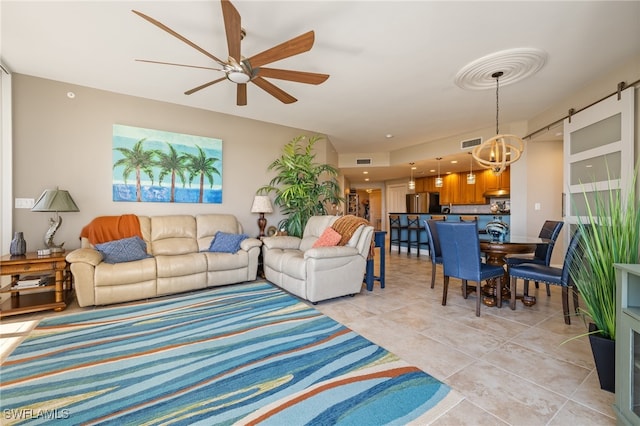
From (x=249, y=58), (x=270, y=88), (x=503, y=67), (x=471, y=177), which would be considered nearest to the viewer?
(x=249, y=58)

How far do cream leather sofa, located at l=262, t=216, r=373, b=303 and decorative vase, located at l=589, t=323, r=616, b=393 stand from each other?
6.73 feet

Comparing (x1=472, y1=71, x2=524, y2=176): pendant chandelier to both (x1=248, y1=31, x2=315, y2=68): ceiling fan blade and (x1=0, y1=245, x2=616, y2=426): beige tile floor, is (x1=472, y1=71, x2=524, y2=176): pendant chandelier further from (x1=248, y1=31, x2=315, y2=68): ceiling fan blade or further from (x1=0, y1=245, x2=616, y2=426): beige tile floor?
(x1=248, y1=31, x2=315, y2=68): ceiling fan blade

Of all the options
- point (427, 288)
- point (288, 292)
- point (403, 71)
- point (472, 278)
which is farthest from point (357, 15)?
point (427, 288)

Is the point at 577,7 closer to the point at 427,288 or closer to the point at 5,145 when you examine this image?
the point at 427,288

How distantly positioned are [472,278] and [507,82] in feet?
8.14

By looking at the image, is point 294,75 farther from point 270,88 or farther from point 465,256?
point 465,256

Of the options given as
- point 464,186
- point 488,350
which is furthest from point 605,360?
point 464,186

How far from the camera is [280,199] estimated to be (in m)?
4.90

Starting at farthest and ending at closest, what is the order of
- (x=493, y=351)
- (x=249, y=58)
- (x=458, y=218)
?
(x=458, y=218)
(x=249, y=58)
(x=493, y=351)

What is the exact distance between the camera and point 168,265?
124 inches

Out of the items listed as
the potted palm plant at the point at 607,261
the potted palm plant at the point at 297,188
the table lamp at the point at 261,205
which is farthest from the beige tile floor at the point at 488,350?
the table lamp at the point at 261,205

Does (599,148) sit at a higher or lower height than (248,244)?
higher

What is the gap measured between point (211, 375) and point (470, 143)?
593 centimetres

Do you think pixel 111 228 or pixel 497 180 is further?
pixel 497 180
